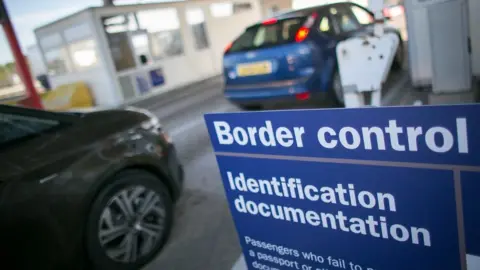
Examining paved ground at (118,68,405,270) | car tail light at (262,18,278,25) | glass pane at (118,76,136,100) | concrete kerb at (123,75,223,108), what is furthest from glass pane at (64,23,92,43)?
car tail light at (262,18,278,25)

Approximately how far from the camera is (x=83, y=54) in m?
12.0

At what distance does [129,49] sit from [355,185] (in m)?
11.9

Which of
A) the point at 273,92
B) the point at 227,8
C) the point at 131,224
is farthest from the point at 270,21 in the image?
the point at 227,8

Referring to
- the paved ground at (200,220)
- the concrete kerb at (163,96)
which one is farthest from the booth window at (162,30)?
the paved ground at (200,220)

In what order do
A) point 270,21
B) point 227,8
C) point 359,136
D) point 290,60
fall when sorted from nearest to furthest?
point 359,136, point 290,60, point 270,21, point 227,8

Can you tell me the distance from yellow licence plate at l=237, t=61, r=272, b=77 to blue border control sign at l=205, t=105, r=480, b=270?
3721mm

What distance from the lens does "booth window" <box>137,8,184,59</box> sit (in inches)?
484

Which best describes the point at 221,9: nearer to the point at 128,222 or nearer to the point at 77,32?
the point at 77,32

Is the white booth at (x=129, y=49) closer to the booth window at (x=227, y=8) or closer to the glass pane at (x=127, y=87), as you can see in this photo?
the glass pane at (x=127, y=87)

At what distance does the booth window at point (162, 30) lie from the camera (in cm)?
1230

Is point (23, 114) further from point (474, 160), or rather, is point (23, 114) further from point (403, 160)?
point (474, 160)

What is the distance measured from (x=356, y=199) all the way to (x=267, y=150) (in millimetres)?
336

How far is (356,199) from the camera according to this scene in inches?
45.2

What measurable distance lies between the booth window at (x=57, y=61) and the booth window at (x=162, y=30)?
2.88 m
